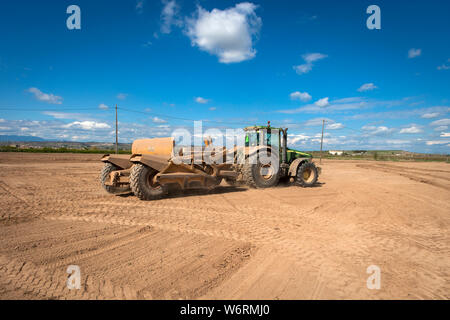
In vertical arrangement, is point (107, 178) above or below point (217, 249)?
above

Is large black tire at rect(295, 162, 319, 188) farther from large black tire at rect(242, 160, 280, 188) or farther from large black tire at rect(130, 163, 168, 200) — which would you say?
large black tire at rect(130, 163, 168, 200)

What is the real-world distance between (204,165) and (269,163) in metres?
2.97

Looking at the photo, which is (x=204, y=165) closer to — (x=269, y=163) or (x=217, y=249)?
(x=269, y=163)

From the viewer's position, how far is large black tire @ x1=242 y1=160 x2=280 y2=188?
8836 millimetres

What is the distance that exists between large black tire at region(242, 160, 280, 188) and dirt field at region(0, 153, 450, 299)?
7.23ft

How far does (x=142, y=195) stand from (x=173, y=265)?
3.71 m

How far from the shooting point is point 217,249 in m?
3.74

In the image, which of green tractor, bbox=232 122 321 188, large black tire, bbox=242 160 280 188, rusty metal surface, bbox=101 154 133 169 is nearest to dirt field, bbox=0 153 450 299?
rusty metal surface, bbox=101 154 133 169

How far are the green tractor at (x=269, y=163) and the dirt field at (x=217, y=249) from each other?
7.76 feet

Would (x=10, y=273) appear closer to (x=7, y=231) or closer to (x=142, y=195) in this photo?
(x=7, y=231)

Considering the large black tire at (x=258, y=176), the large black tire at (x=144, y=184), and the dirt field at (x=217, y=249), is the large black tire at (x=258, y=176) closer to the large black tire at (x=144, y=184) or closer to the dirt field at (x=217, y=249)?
the dirt field at (x=217, y=249)

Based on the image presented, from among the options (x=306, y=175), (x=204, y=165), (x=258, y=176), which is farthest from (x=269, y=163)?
(x=204, y=165)

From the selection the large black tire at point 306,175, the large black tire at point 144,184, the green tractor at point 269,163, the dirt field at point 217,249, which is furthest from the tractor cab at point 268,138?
the large black tire at point 144,184
